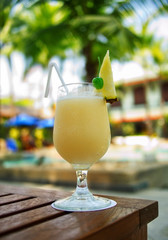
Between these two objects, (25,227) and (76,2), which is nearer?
(25,227)

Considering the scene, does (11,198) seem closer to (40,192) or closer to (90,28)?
(40,192)

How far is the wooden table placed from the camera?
78cm

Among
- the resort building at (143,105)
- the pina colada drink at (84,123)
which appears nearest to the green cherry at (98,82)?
the pina colada drink at (84,123)

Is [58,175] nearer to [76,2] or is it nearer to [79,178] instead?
[76,2]

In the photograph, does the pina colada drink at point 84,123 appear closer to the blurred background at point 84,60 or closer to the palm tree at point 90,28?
the blurred background at point 84,60

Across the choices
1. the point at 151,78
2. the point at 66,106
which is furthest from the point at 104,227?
the point at 151,78

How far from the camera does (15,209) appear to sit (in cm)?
103

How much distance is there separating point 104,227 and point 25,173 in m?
4.90

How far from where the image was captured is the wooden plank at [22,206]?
997 millimetres

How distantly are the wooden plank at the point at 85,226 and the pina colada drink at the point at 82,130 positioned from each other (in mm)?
254

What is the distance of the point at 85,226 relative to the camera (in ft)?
2.72

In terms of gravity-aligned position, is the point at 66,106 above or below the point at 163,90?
below

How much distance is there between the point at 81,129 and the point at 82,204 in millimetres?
294

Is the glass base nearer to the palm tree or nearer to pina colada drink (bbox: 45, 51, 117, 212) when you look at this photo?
pina colada drink (bbox: 45, 51, 117, 212)
